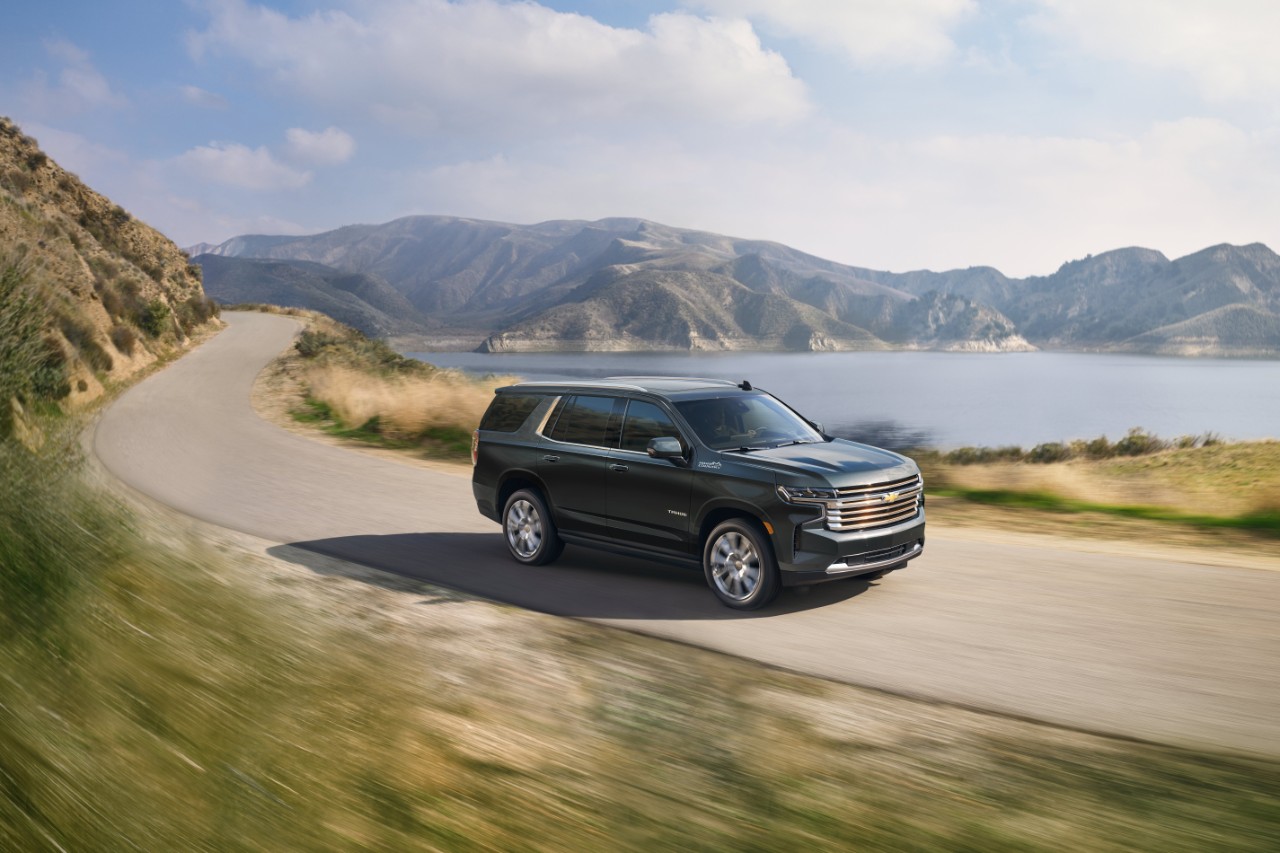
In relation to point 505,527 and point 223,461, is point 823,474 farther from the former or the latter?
point 223,461

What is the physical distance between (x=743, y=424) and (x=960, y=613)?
2338 millimetres

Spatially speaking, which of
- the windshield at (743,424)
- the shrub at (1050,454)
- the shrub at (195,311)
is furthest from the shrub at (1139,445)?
the shrub at (195,311)

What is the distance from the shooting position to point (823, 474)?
6949 mm

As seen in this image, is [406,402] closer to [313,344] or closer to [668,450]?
[668,450]

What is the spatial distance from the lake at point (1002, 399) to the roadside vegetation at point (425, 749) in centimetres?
2844

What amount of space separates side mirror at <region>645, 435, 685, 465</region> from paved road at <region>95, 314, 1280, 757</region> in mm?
1136

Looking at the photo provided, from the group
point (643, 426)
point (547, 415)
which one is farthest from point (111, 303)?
point (643, 426)

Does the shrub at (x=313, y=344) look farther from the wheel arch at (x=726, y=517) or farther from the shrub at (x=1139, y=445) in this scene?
the wheel arch at (x=726, y=517)

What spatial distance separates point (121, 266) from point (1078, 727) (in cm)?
Answer: 5364

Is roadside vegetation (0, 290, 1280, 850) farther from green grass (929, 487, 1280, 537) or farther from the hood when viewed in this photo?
green grass (929, 487, 1280, 537)

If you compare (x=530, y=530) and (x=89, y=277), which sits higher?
(x=89, y=277)

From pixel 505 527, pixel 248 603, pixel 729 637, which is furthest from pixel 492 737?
pixel 505 527

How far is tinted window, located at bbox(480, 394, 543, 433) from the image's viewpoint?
9.14 metres

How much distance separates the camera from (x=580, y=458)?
27.7 feet
